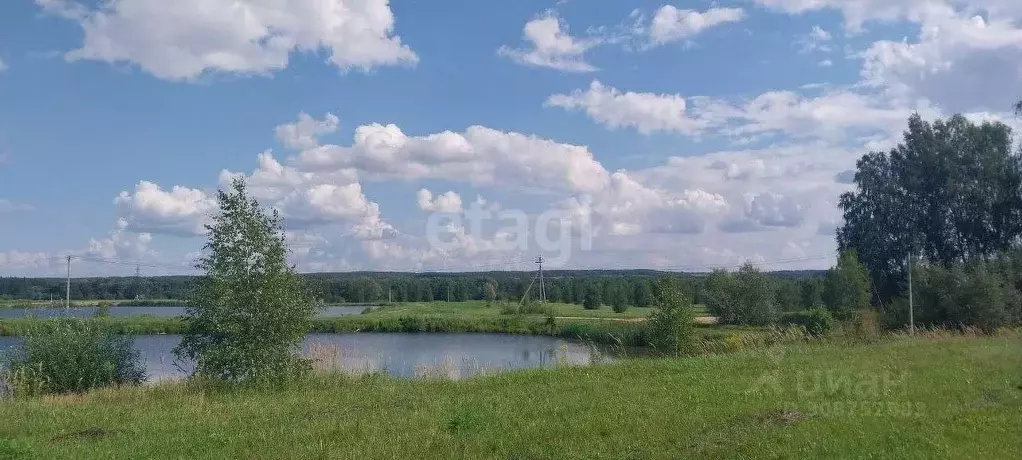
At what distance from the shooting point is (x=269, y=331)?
14.8 metres

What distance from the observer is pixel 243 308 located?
1468 cm

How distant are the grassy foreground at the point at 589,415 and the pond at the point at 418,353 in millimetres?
2206

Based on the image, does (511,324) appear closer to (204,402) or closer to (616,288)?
(616,288)

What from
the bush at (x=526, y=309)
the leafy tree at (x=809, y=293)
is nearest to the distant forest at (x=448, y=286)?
the leafy tree at (x=809, y=293)

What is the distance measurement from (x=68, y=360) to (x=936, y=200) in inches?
1617

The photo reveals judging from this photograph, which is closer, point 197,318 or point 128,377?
point 197,318

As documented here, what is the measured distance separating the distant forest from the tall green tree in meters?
16.1

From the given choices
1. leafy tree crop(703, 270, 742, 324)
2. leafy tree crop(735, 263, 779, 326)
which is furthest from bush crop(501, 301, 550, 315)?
leafy tree crop(735, 263, 779, 326)

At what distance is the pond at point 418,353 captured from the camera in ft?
55.4

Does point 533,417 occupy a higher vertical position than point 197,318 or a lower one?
lower

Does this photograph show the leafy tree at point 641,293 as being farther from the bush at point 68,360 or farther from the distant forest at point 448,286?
the bush at point 68,360

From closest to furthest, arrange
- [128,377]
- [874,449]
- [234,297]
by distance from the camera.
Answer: [874,449] < [234,297] < [128,377]

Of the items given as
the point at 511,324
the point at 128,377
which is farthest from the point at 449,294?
the point at 128,377

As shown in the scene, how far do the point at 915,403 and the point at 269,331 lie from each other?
37.8 feet
